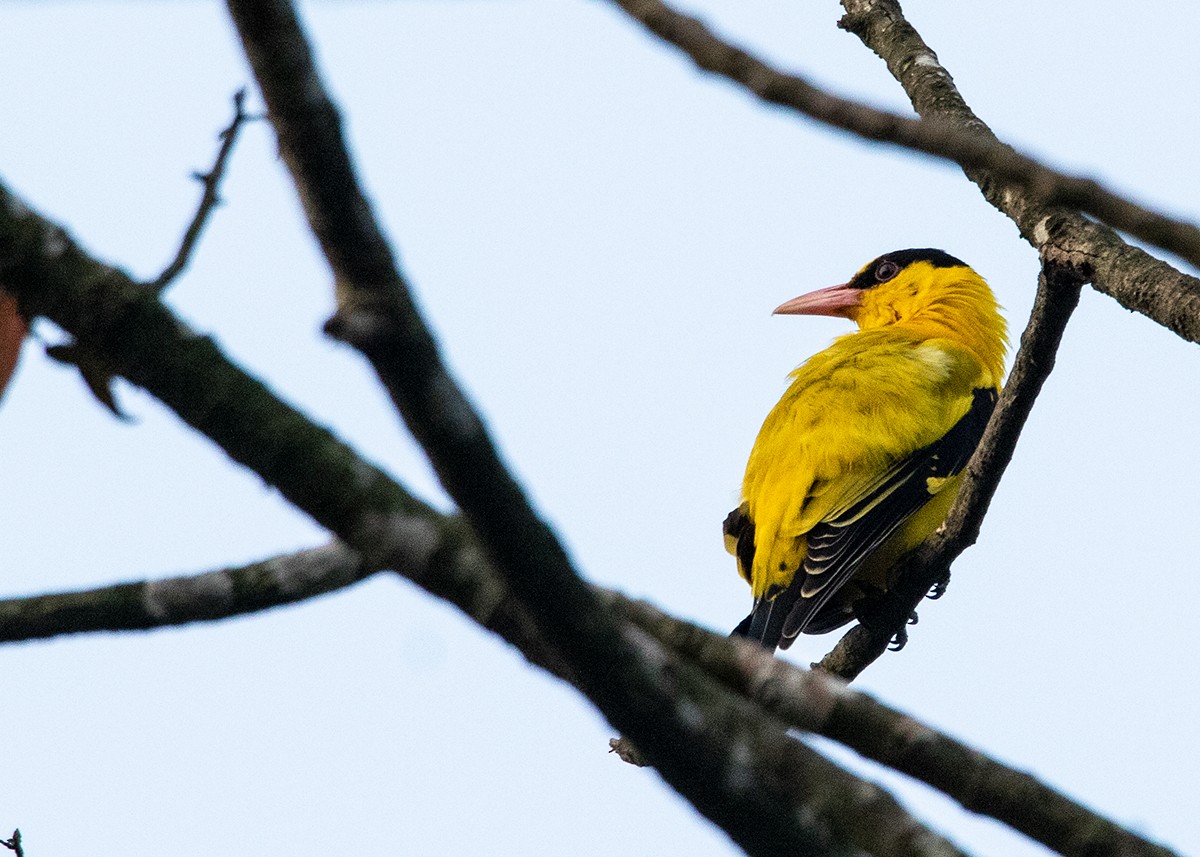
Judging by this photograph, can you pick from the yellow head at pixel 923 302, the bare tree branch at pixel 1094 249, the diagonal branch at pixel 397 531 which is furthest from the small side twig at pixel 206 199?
the yellow head at pixel 923 302

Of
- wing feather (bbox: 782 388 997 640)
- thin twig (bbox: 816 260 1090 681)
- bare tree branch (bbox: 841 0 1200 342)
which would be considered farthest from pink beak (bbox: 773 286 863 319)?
bare tree branch (bbox: 841 0 1200 342)

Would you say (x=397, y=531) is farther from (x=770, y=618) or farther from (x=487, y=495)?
(x=770, y=618)

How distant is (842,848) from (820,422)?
13.8 feet

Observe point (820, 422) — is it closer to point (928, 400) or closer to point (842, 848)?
point (928, 400)

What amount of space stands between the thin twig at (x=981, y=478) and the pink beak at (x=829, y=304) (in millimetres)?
2507

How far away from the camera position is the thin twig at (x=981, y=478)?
13.3 feet

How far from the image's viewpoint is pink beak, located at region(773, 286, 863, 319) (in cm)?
798

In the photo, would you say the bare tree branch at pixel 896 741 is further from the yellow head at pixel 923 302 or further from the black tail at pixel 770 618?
the yellow head at pixel 923 302

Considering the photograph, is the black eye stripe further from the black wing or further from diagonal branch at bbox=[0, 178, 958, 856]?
diagonal branch at bbox=[0, 178, 958, 856]

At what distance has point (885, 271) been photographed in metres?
7.97

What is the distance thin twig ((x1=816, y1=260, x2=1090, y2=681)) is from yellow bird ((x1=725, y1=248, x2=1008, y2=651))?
203 mm

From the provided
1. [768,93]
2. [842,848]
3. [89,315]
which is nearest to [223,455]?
[89,315]

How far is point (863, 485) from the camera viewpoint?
5695mm

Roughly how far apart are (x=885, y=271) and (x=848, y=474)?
2.49m
